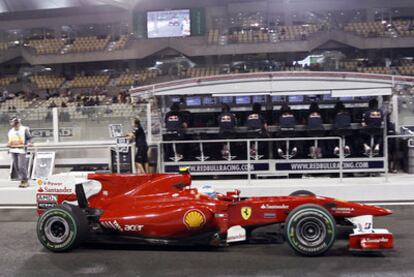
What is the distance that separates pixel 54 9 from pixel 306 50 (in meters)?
Answer: 19.4

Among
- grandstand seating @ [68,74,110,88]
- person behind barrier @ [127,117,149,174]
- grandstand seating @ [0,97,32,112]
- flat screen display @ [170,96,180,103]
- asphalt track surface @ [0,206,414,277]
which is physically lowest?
asphalt track surface @ [0,206,414,277]

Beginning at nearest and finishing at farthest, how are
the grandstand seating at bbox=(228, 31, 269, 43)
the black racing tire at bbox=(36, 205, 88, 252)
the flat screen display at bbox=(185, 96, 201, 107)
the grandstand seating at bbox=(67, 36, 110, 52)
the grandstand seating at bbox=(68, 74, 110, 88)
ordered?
the black racing tire at bbox=(36, 205, 88, 252)
the flat screen display at bbox=(185, 96, 201, 107)
the grandstand seating at bbox=(228, 31, 269, 43)
the grandstand seating at bbox=(68, 74, 110, 88)
the grandstand seating at bbox=(67, 36, 110, 52)

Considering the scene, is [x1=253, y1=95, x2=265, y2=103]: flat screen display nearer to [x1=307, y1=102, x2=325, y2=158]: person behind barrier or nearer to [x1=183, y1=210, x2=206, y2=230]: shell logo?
[x1=307, y1=102, x2=325, y2=158]: person behind barrier

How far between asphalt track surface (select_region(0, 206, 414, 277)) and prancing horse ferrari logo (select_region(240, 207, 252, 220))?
479 millimetres

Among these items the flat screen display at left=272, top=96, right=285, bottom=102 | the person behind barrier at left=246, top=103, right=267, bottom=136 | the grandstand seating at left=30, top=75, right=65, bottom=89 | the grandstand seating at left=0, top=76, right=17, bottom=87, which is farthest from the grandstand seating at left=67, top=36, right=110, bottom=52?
the person behind barrier at left=246, top=103, right=267, bottom=136

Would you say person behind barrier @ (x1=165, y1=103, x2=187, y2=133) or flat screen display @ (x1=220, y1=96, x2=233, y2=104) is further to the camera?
flat screen display @ (x1=220, y1=96, x2=233, y2=104)

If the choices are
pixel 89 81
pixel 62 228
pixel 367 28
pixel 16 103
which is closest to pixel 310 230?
pixel 62 228

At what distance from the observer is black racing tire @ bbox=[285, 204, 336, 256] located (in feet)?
21.2

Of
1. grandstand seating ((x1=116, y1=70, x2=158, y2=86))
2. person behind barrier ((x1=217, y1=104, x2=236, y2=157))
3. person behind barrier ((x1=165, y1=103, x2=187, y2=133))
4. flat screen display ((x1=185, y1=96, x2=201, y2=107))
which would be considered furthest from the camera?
grandstand seating ((x1=116, y1=70, x2=158, y2=86))

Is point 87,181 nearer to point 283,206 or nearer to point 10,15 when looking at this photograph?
point 283,206

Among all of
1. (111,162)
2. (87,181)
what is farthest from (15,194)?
(87,181)

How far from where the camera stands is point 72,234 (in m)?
6.96

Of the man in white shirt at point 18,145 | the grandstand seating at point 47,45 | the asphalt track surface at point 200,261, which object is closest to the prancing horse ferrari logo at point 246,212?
the asphalt track surface at point 200,261

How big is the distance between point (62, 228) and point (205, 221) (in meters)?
1.88
